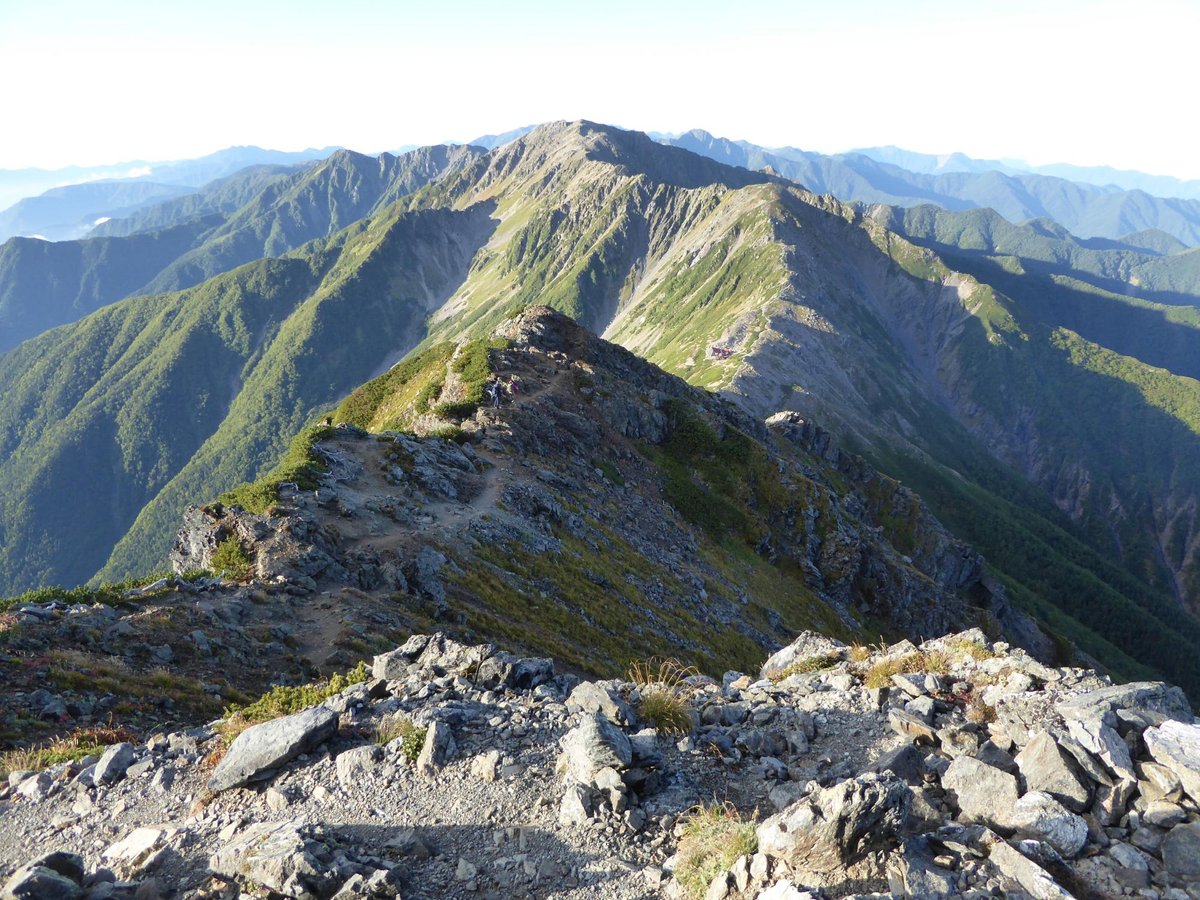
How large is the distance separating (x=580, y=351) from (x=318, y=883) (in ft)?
238

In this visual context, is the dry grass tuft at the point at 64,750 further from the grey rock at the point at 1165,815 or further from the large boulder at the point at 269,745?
the grey rock at the point at 1165,815

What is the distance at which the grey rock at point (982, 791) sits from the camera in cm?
1045

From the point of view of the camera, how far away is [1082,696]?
13.4 metres

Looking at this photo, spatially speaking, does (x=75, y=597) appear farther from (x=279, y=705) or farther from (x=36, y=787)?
(x=279, y=705)

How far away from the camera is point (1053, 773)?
10.8 meters

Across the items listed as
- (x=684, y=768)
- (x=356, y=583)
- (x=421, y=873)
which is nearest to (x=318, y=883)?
(x=421, y=873)

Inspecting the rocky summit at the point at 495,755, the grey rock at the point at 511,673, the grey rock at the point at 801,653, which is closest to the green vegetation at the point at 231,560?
the rocky summit at the point at 495,755

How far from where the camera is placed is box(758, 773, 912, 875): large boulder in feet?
30.5

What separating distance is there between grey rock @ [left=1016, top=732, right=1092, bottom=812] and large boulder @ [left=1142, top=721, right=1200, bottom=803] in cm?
132

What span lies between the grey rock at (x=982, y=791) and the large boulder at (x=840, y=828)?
1955mm

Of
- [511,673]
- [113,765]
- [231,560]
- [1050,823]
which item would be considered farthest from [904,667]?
[231,560]

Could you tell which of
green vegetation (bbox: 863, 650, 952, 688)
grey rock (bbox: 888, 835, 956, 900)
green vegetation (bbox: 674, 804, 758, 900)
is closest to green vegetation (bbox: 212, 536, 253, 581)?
green vegetation (bbox: 674, 804, 758, 900)

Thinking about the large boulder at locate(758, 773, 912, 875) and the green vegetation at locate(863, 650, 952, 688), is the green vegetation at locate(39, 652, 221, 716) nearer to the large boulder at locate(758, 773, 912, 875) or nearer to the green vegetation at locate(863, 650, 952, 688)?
the large boulder at locate(758, 773, 912, 875)

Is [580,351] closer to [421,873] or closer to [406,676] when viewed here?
[406,676]
